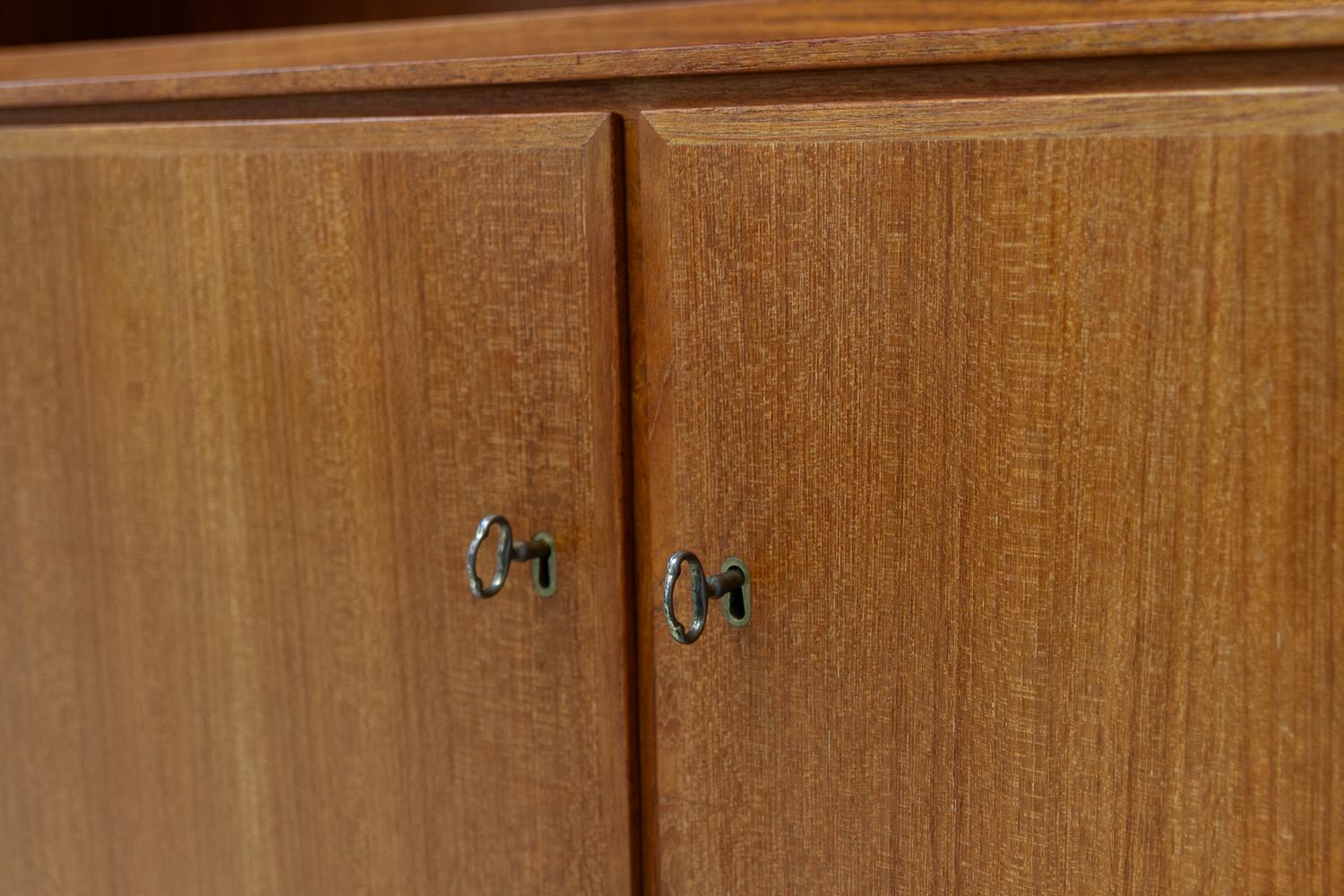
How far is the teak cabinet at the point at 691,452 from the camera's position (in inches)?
14.5

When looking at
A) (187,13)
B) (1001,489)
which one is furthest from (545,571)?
(187,13)

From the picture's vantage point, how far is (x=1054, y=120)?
0.38 metres

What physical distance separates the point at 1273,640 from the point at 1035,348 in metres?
0.11

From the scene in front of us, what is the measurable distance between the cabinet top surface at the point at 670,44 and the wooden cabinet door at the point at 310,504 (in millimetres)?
22

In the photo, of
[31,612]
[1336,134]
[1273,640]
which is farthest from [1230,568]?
[31,612]

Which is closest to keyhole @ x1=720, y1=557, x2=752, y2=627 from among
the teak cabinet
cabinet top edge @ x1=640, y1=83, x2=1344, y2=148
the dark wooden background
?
the teak cabinet

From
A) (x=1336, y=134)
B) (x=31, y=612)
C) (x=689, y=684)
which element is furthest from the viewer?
(x=31, y=612)

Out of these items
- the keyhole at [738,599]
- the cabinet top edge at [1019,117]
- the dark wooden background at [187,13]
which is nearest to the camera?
the cabinet top edge at [1019,117]

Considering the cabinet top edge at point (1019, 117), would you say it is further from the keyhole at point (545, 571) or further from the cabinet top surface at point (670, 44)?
the keyhole at point (545, 571)

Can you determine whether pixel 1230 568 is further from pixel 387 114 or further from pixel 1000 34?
pixel 387 114

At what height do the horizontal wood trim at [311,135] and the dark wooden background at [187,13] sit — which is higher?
the dark wooden background at [187,13]

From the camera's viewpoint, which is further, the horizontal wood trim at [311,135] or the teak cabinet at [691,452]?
the horizontal wood trim at [311,135]

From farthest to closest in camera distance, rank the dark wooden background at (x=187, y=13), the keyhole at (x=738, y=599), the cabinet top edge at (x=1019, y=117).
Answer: the dark wooden background at (x=187, y=13) < the keyhole at (x=738, y=599) < the cabinet top edge at (x=1019, y=117)

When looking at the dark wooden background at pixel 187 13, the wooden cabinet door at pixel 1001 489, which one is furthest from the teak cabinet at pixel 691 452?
the dark wooden background at pixel 187 13
